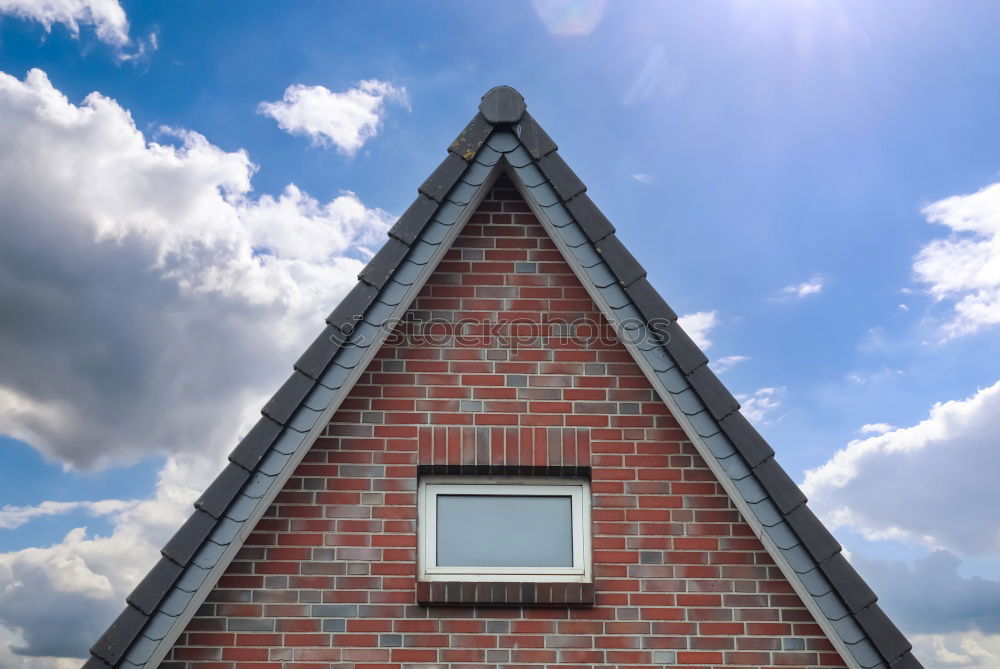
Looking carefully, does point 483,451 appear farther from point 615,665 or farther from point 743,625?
point 743,625

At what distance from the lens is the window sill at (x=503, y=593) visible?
17.3 feet

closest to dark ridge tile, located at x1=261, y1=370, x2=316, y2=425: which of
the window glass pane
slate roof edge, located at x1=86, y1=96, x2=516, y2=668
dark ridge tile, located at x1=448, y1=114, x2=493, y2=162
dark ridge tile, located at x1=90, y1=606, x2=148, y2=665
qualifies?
slate roof edge, located at x1=86, y1=96, x2=516, y2=668

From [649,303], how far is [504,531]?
155 centimetres

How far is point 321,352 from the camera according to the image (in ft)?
17.2

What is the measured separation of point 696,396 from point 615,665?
4.99 feet

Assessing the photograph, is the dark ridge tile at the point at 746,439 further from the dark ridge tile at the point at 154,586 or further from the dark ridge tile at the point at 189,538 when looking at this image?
the dark ridge tile at the point at 154,586

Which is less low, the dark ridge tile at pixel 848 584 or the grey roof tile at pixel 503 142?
the grey roof tile at pixel 503 142

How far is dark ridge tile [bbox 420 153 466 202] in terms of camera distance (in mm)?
5508

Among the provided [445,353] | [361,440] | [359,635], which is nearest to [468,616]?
[359,635]

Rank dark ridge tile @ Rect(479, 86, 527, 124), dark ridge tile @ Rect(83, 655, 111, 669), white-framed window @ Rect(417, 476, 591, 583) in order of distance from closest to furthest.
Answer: dark ridge tile @ Rect(83, 655, 111, 669), white-framed window @ Rect(417, 476, 591, 583), dark ridge tile @ Rect(479, 86, 527, 124)

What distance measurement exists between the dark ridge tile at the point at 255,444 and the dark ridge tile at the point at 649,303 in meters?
2.06

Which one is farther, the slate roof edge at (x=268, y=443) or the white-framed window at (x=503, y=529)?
the white-framed window at (x=503, y=529)

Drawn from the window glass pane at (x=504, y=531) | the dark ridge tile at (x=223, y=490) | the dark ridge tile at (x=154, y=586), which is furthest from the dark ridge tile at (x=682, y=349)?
the dark ridge tile at (x=154, y=586)

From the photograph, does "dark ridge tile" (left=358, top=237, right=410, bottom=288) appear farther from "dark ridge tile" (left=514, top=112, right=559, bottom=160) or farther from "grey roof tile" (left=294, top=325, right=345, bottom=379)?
"dark ridge tile" (left=514, top=112, right=559, bottom=160)
